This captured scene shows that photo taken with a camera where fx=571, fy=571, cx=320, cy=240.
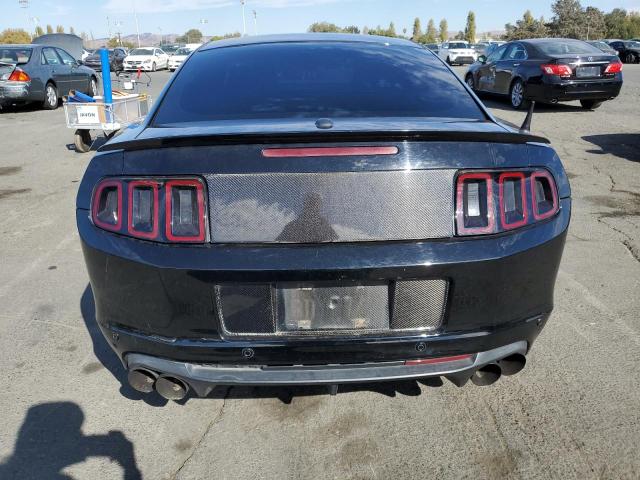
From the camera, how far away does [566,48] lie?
1274cm

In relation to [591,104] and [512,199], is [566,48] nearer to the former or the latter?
[591,104]

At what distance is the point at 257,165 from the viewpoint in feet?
6.73

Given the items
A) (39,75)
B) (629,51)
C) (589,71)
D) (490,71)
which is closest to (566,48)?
(589,71)

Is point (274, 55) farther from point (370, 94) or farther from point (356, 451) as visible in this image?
point (356, 451)

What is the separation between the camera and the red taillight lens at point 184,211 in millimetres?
2076

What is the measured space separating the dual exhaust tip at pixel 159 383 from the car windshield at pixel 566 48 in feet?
41.2

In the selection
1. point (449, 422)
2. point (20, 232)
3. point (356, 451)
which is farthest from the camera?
point (20, 232)

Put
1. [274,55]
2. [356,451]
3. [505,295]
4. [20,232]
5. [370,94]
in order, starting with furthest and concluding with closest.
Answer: [20,232] → [274,55] → [370,94] → [356,451] → [505,295]

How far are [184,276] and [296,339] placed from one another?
18.5 inches

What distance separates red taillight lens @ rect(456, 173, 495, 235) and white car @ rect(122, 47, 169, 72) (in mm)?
34269

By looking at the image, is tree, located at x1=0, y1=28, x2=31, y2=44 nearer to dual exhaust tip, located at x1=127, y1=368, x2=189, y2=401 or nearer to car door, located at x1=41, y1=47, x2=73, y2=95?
car door, located at x1=41, y1=47, x2=73, y2=95

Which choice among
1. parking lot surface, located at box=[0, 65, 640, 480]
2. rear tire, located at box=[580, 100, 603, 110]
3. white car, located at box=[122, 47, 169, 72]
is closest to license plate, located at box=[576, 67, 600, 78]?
rear tire, located at box=[580, 100, 603, 110]

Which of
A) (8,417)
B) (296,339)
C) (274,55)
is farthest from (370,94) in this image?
(8,417)

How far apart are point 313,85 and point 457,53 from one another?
35.1m
